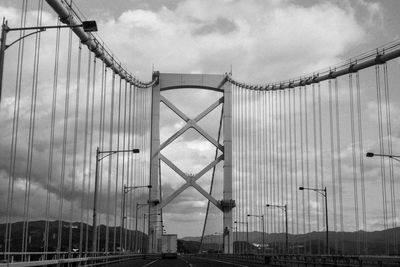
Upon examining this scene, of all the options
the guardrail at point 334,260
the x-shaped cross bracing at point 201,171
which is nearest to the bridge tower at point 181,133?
the x-shaped cross bracing at point 201,171

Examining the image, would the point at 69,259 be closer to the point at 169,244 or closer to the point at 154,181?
the point at 154,181

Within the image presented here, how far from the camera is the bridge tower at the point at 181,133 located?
8084 centimetres

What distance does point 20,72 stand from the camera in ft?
75.8

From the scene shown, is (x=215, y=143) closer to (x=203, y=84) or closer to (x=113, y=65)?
(x=203, y=84)

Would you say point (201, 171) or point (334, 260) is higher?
point (201, 171)

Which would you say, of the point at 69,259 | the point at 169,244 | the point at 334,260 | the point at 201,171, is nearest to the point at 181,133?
the point at 201,171

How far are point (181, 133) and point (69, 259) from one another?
195 ft

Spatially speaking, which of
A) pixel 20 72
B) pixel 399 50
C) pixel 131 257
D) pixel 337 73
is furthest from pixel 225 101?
pixel 20 72

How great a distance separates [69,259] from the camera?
87.1 feet

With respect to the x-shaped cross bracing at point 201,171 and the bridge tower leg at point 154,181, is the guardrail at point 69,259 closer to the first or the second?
the bridge tower leg at point 154,181

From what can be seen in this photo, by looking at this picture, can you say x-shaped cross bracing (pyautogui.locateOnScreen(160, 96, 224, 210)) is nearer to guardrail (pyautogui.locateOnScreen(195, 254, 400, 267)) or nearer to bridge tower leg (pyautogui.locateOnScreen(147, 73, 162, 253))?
bridge tower leg (pyautogui.locateOnScreen(147, 73, 162, 253))

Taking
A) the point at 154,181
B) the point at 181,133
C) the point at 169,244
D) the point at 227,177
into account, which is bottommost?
the point at 169,244

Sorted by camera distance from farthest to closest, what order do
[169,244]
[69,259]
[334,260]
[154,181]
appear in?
[169,244] → [154,181] → [334,260] → [69,259]

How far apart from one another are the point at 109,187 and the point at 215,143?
36.9m
